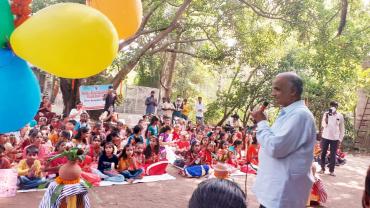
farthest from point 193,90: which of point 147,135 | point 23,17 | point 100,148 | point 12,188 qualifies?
point 23,17

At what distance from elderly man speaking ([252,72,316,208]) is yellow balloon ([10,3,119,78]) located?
3.31 feet

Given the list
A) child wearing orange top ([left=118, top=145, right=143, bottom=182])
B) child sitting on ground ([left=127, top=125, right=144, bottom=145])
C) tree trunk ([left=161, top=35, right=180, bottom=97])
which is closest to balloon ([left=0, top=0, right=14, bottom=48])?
child wearing orange top ([left=118, top=145, right=143, bottom=182])

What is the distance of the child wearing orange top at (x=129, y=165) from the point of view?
6117 millimetres

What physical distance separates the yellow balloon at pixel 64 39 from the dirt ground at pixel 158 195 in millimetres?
3294

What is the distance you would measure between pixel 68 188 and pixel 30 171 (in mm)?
2401

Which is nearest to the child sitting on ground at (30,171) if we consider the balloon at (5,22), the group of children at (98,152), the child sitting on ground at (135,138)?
the group of children at (98,152)

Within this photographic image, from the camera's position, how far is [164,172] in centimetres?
687

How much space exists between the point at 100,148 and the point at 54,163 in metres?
1.12

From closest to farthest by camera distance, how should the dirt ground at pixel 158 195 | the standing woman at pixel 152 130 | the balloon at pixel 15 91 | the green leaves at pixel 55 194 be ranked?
the balloon at pixel 15 91, the green leaves at pixel 55 194, the dirt ground at pixel 158 195, the standing woman at pixel 152 130

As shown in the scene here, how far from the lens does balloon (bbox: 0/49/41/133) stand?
183 centimetres

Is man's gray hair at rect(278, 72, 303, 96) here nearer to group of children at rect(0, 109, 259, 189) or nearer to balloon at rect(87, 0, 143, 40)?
balloon at rect(87, 0, 143, 40)

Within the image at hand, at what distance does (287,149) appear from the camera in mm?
2074

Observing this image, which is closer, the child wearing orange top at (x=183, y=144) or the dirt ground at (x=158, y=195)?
the dirt ground at (x=158, y=195)

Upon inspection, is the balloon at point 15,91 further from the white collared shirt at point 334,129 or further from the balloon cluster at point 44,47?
the white collared shirt at point 334,129
